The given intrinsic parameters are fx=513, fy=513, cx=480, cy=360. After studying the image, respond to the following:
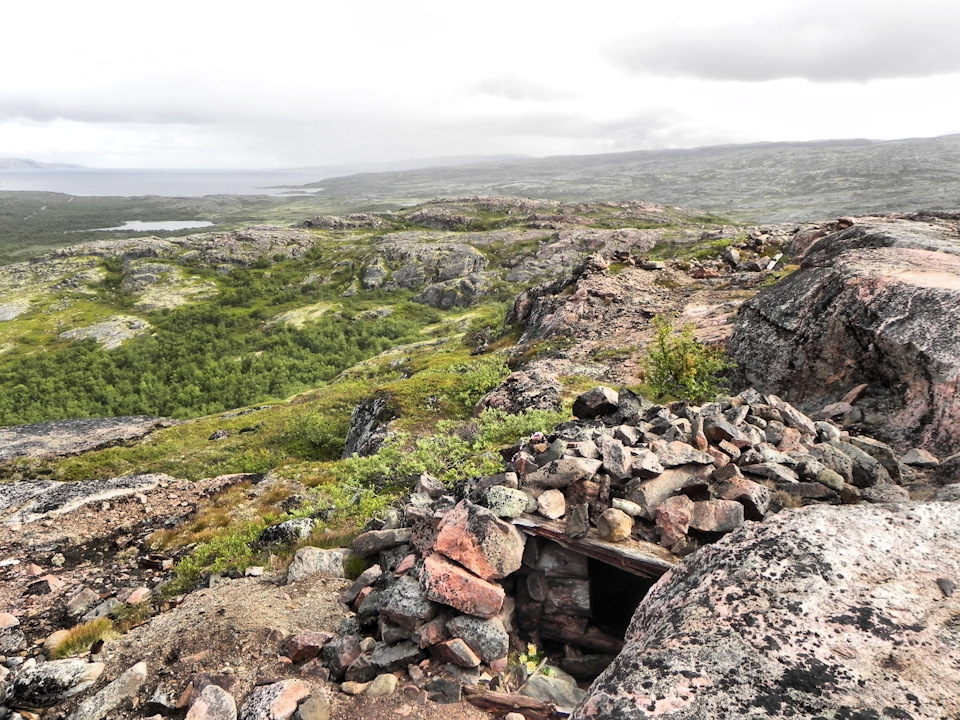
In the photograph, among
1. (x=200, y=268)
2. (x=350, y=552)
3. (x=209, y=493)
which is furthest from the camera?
(x=200, y=268)

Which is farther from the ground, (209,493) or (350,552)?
(350,552)

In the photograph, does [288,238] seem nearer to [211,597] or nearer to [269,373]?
[269,373]

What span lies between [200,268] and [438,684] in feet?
480

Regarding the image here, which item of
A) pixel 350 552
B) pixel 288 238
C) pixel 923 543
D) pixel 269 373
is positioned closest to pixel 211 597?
pixel 350 552

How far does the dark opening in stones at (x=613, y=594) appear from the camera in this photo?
877cm

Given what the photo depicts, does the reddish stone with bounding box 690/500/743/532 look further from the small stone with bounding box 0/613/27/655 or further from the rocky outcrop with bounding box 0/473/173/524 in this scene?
the rocky outcrop with bounding box 0/473/173/524

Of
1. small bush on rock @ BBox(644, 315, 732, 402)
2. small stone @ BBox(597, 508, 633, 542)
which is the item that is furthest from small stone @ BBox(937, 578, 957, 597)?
small bush on rock @ BBox(644, 315, 732, 402)

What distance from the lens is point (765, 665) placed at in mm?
5402

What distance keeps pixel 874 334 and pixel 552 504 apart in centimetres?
1409

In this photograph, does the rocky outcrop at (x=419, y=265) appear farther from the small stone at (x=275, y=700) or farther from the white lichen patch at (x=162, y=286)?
the small stone at (x=275, y=700)

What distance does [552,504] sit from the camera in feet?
32.1

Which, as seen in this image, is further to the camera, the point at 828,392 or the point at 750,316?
the point at 750,316

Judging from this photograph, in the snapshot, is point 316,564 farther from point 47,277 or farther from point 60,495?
point 47,277

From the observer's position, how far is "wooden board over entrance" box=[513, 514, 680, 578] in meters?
8.16
